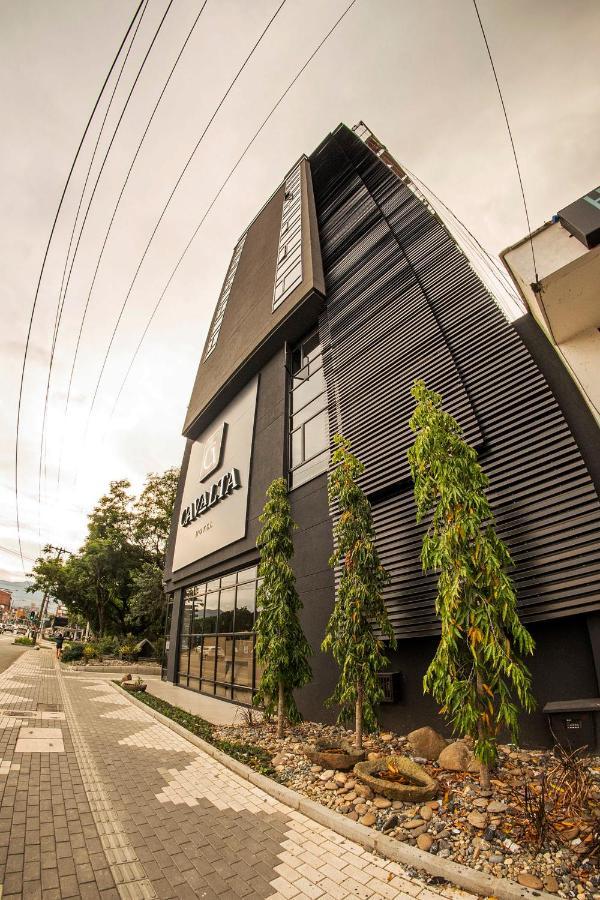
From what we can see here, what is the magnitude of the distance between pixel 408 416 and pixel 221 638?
10417 mm

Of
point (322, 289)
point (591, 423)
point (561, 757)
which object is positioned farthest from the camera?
point (322, 289)

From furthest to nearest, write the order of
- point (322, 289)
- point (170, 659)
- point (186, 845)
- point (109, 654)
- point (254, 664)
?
point (109, 654), point (170, 659), point (322, 289), point (254, 664), point (186, 845)

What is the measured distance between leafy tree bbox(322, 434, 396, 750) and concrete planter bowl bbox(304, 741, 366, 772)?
15.5 inches

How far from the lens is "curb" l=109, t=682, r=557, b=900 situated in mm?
2793

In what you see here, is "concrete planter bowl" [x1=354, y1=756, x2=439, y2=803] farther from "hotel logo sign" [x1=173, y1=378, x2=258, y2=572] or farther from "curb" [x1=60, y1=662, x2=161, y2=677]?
"curb" [x1=60, y1=662, x2=161, y2=677]

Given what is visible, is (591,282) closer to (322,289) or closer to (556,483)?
(556,483)

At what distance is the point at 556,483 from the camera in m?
5.37

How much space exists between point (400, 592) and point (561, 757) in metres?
2.90

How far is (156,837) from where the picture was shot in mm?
3662

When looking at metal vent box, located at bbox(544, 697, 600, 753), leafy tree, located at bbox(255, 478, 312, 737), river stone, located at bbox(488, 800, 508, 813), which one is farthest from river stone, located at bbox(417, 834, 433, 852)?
leafy tree, located at bbox(255, 478, 312, 737)

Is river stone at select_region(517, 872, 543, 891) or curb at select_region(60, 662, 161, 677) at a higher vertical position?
river stone at select_region(517, 872, 543, 891)

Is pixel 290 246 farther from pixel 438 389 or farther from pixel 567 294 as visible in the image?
pixel 567 294

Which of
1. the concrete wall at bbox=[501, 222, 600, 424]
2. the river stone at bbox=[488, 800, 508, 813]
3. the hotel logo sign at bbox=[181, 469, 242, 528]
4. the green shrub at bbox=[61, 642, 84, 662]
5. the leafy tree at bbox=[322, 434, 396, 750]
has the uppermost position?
the concrete wall at bbox=[501, 222, 600, 424]

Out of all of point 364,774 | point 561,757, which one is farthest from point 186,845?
point 561,757
